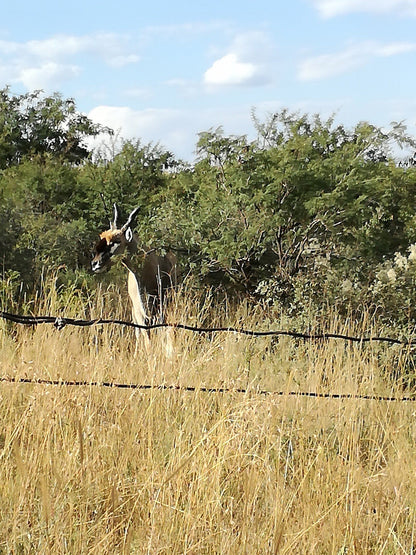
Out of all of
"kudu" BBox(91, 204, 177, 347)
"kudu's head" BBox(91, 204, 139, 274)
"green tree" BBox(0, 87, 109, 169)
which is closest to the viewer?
"kudu" BBox(91, 204, 177, 347)

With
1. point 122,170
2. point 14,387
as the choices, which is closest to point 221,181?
point 122,170

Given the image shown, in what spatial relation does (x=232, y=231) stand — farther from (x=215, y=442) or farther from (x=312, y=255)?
(x=215, y=442)

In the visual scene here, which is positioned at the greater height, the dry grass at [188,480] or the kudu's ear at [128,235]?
the kudu's ear at [128,235]

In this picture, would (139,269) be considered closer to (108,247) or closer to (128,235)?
(128,235)

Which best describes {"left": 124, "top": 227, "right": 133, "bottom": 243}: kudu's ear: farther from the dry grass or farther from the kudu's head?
the dry grass

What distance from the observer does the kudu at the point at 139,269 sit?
8.43 meters

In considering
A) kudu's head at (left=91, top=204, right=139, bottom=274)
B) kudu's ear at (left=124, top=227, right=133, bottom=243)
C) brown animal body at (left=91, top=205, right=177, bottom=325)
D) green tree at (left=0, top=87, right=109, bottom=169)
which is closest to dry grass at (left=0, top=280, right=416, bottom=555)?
brown animal body at (left=91, top=205, right=177, bottom=325)

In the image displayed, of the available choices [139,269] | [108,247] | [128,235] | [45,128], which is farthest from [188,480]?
[45,128]

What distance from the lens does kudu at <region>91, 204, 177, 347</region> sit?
27.7ft

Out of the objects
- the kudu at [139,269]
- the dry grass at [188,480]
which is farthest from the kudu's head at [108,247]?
the dry grass at [188,480]

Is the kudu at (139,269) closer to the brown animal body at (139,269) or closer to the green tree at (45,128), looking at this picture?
the brown animal body at (139,269)

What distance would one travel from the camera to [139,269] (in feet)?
30.9

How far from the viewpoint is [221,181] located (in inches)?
420

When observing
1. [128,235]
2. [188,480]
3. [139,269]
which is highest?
[128,235]
